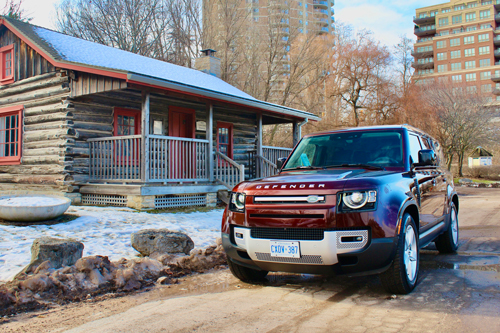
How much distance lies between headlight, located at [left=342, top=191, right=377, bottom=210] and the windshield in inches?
48.4

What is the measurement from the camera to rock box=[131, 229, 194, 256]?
20.4ft

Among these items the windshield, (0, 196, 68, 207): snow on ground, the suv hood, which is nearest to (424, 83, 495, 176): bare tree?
the windshield

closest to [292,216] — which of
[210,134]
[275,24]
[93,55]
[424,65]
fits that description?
[210,134]

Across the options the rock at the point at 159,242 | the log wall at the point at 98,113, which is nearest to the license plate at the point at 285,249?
the rock at the point at 159,242

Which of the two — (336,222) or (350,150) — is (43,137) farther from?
→ (336,222)

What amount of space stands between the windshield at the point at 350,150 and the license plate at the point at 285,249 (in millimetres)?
1613

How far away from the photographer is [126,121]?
13320mm

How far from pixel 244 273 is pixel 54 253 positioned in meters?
2.37

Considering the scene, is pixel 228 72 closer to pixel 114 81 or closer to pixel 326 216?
pixel 114 81

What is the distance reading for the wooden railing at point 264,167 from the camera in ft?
51.4

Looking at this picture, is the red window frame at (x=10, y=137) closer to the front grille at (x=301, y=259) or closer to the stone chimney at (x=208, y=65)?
the stone chimney at (x=208, y=65)

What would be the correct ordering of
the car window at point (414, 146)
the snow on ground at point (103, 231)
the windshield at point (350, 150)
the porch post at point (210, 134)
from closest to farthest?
the windshield at point (350, 150) → the car window at point (414, 146) → the snow on ground at point (103, 231) → the porch post at point (210, 134)

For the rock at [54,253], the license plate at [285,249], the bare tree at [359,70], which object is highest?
the bare tree at [359,70]

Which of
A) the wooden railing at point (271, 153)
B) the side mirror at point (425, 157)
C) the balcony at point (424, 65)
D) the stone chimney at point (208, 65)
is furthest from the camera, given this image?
the balcony at point (424, 65)
